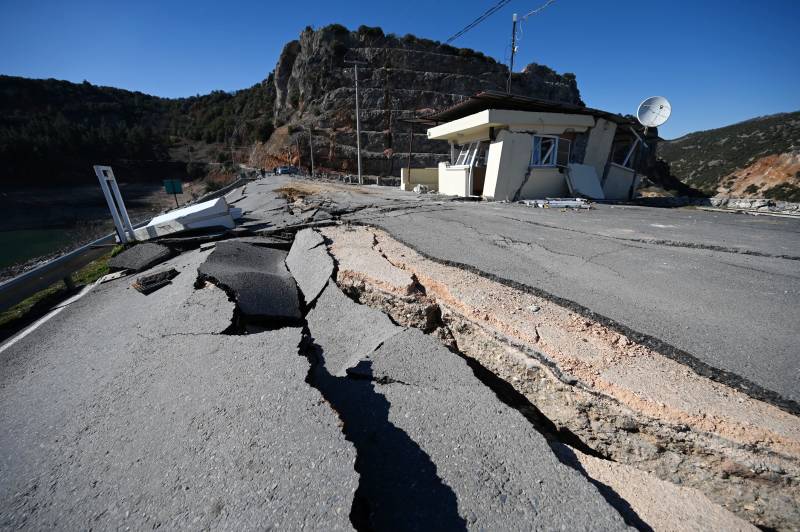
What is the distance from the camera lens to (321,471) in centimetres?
123

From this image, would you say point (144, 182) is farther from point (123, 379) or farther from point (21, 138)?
point (123, 379)

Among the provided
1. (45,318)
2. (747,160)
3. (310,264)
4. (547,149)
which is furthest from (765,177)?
(45,318)

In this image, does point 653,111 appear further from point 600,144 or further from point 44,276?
point 44,276

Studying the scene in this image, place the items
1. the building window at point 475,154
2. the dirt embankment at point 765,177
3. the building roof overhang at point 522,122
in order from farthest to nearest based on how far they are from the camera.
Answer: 1. the dirt embankment at point 765,177
2. the building window at point 475,154
3. the building roof overhang at point 522,122

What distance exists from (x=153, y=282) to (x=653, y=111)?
17400mm

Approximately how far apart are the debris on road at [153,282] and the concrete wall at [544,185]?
39.0 ft

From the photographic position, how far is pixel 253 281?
132 inches

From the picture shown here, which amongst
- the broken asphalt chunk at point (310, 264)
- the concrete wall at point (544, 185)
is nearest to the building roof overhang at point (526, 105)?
Answer: the concrete wall at point (544, 185)

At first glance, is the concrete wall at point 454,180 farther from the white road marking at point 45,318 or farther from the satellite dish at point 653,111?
the white road marking at point 45,318

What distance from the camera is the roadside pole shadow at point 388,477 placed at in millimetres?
1198

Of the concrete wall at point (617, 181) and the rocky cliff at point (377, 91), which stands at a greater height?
the rocky cliff at point (377, 91)

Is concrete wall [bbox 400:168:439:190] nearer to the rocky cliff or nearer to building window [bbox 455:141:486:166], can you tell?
building window [bbox 455:141:486:166]

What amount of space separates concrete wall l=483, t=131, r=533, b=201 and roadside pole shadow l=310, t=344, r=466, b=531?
457 inches

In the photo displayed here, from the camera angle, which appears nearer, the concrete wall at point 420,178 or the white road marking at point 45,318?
the white road marking at point 45,318
